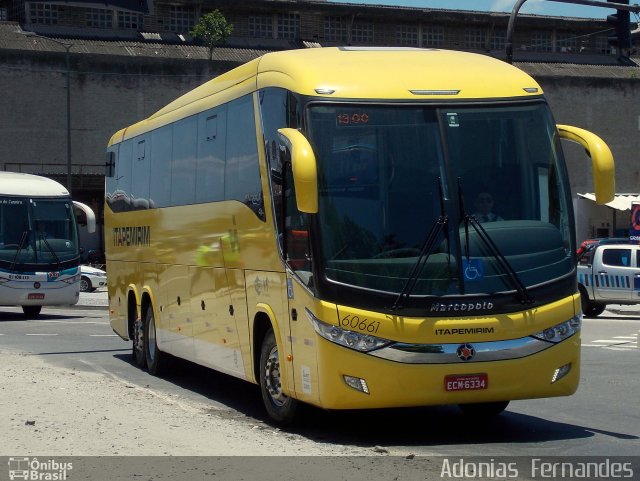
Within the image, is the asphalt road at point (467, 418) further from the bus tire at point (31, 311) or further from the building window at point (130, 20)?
the building window at point (130, 20)

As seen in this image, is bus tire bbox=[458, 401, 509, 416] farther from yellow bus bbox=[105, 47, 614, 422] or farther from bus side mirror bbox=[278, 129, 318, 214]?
bus side mirror bbox=[278, 129, 318, 214]

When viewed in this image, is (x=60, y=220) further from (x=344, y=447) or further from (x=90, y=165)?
(x=90, y=165)

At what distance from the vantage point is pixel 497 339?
33.1ft

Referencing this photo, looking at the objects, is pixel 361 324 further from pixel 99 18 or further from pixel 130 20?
pixel 130 20

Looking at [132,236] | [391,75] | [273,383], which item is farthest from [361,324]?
[132,236]

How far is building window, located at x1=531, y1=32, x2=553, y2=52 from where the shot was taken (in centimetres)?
8256

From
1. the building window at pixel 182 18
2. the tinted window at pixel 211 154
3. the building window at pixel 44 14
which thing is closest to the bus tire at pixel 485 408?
the tinted window at pixel 211 154

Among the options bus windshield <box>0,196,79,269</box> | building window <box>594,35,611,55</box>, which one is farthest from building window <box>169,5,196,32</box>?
bus windshield <box>0,196,79,269</box>

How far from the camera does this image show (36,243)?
29578 millimetres

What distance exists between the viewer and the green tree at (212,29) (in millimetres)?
70188

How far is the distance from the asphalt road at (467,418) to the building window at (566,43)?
217 feet

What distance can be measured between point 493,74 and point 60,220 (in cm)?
2080

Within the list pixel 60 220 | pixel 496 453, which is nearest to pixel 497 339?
pixel 496 453

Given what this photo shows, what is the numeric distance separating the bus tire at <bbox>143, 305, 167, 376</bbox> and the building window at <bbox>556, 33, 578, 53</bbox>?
70.0m
